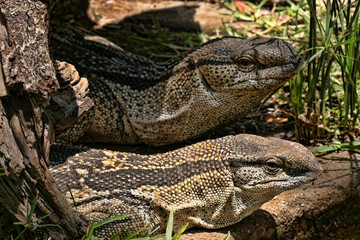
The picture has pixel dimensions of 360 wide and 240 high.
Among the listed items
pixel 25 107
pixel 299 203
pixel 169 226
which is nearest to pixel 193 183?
pixel 169 226

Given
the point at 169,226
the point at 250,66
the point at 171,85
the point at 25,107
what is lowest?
the point at 169,226

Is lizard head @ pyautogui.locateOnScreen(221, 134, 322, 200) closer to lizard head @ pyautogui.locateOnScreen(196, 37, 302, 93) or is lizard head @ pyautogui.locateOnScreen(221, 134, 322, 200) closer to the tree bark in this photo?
lizard head @ pyautogui.locateOnScreen(196, 37, 302, 93)

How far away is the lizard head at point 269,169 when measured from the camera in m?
4.34

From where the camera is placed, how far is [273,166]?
4.38 m

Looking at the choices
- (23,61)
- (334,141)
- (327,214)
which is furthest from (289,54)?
(23,61)

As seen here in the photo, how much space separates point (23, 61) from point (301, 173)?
7.97 feet

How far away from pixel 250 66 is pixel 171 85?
924 millimetres

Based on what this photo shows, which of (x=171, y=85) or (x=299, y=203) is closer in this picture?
(x=299, y=203)

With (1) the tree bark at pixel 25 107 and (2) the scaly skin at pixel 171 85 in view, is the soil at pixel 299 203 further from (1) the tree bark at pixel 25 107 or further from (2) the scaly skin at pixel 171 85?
(1) the tree bark at pixel 25 107

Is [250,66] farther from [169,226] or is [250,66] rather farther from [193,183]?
[169,226]

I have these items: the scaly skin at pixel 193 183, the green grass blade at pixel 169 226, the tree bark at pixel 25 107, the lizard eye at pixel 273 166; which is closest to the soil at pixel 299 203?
the scaly skin at pixel 193 183

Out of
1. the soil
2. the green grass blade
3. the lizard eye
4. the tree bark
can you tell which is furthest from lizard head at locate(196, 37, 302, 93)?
the tree bark

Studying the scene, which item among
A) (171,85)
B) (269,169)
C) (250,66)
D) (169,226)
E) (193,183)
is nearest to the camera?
(169,226)

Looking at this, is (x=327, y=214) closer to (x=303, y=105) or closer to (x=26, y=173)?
(x=303, y=105)
